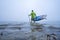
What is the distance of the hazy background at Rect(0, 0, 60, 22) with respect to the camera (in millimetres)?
2129

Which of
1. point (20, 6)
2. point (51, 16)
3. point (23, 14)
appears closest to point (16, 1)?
point (20, 6)

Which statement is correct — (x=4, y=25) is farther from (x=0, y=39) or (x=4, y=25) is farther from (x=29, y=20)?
(x=29, y=20)

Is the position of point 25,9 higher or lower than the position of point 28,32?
higher

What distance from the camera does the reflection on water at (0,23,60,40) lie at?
2074 mm

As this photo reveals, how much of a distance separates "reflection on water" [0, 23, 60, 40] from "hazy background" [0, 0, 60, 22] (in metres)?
0.14

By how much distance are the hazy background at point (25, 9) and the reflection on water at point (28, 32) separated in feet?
0.44

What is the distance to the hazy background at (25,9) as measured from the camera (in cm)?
213

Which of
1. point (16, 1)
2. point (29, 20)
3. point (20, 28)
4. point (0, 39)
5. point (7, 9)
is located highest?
point (16, 1)

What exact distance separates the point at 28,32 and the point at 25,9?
0.39m

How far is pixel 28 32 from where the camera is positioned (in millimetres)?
2084

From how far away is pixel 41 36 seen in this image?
2068 millimetres

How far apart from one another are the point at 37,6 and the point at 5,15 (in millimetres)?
571

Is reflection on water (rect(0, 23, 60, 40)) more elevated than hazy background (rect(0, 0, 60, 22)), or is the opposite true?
hazy background (rect(0, 0, 60, 22))

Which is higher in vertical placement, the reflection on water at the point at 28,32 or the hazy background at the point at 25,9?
the hazy background at the point at 25,9
